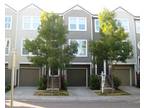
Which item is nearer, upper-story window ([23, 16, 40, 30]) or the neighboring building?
the neighboring building

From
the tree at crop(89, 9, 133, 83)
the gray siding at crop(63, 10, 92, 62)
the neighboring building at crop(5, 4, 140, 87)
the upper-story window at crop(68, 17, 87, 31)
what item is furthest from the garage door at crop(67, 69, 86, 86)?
the tree at crop(89, 9, 133, 83)

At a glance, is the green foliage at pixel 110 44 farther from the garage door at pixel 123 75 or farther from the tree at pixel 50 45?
the garage door at pixel 123 75

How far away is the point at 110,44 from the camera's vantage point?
22297 millimetres

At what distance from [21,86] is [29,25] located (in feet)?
22.9

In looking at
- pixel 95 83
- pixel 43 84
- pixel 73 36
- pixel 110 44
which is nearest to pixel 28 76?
pixel 43 84

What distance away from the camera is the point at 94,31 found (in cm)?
2850

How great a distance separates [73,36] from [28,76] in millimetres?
6892

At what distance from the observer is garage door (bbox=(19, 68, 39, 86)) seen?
28.3 meters

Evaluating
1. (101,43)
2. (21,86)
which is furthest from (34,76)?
(101,43)

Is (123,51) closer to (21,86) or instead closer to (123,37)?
(123,37)

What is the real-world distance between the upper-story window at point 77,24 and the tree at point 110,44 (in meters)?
5.40

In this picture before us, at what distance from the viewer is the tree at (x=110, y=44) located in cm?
2234

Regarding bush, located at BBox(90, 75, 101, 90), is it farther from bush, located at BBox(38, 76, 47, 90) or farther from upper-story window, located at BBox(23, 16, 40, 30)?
upper-story window, located at BBox(23, 16, 40, 30)

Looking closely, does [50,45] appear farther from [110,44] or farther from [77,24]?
[77,24]
